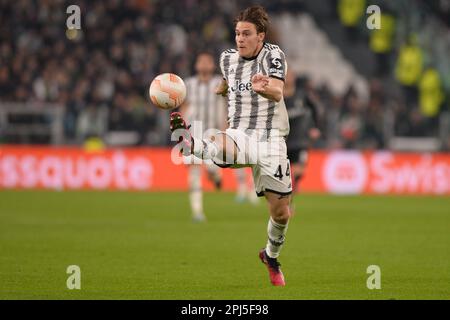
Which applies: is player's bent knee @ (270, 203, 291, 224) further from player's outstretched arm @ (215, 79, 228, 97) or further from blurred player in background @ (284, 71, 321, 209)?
blurred player in background @ (284, 71, 321, 209)

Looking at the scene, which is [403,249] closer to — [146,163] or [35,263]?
[35,263]

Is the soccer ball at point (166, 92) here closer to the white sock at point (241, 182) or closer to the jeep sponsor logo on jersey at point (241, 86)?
Answer: the jeep sponsor logo on jersey at point (241, 86)

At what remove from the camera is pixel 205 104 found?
16.1 meters

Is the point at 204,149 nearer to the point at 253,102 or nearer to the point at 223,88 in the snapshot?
the point at 253,102

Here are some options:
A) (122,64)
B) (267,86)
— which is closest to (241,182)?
(122,64)

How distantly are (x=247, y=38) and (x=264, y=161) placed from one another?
1.08 meters

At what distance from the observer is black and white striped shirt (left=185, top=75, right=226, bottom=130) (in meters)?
16.0

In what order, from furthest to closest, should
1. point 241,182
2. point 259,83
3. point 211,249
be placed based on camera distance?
point 241,182, point 211,249, point 259,83

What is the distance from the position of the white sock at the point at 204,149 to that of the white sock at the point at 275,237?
0.83m

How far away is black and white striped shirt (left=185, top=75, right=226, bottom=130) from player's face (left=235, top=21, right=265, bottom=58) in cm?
696

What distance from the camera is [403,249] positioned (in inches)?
476

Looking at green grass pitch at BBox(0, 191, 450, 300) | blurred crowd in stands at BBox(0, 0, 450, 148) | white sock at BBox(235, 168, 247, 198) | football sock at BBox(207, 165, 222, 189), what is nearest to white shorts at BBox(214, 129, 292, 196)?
green grass pitch at BBox(0, 191, 450, 300)
